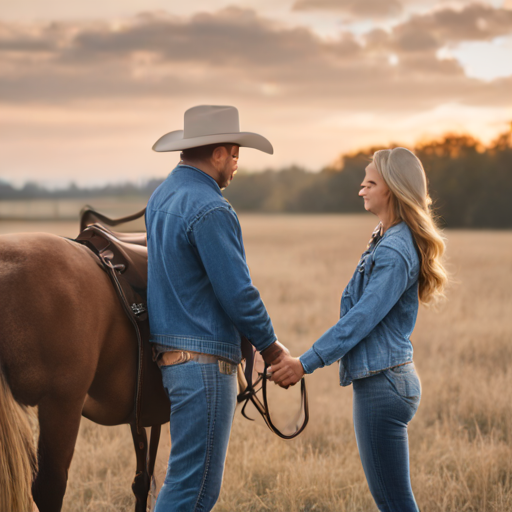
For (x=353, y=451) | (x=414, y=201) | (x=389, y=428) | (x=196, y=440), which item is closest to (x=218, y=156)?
(x=414, y=201)

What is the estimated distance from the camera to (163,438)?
342 centimetres

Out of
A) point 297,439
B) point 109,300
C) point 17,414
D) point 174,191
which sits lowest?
point 297,439

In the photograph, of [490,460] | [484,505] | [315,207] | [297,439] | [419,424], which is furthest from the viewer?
[315,207]

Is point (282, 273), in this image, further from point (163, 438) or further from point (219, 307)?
point (219, 307)

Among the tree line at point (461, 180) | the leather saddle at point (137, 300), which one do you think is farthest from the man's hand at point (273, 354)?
the tree line at point (461, 180)

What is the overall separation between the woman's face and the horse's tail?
1599mm

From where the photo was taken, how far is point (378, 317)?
2.24 m

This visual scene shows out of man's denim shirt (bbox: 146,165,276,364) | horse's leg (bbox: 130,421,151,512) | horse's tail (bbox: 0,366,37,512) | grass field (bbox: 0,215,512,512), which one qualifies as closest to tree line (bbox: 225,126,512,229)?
grass field (bbox: 0,215,512,512)

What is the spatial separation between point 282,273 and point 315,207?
179 ft

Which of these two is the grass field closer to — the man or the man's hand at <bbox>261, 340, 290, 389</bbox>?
the man

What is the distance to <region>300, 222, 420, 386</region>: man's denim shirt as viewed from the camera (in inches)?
88.0

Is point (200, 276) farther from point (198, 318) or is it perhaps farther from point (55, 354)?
point (55, 354)

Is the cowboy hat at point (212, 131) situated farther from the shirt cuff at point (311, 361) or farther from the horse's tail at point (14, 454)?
the horse's tail at point (14, 454)

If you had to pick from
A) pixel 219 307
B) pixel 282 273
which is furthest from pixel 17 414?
pixel 282 273
